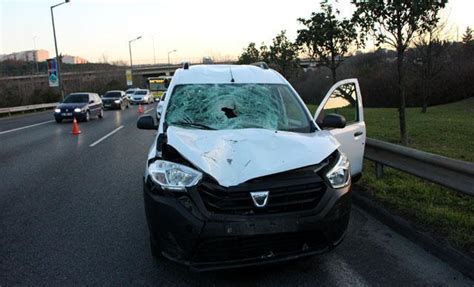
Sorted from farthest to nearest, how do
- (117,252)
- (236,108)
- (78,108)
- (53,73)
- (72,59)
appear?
(72,59), (53,73), (78,108), (236,108), (117,252)

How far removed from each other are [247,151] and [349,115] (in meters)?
3.25

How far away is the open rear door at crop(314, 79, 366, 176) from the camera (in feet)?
19.4

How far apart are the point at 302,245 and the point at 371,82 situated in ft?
134

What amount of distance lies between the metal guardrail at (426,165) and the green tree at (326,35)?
11.1 m

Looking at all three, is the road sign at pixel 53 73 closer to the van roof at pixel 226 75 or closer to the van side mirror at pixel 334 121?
the van roof at pixel 226 75

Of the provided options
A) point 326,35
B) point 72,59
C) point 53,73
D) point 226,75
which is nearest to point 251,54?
point 53,73

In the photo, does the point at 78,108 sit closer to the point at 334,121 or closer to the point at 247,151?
the point at 334,121

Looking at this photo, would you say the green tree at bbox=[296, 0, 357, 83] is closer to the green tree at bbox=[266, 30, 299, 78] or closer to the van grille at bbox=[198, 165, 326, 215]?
Answer: the green tree at bbox=[266, 30, 299, 78]

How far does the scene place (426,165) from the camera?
558 centimetres

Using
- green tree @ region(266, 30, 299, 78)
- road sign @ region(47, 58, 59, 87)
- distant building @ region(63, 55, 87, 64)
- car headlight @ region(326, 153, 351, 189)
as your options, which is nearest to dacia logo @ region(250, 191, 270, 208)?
car headlight @ region(326, 153, 351, 189)

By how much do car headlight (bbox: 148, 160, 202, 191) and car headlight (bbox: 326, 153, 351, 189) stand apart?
3.61 feet

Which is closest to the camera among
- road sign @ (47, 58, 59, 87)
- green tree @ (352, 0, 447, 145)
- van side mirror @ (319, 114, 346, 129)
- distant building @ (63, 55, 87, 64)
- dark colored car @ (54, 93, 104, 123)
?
van side mirror @ (319, 114, 346, 129)

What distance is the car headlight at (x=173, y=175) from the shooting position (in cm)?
358

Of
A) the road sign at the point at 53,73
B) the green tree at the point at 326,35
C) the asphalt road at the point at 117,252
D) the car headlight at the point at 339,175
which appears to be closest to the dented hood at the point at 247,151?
the car headlight at the point at 339,175
